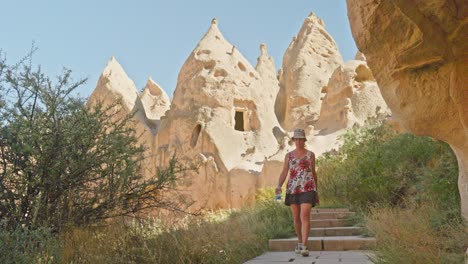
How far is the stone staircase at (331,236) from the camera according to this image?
6746 mm

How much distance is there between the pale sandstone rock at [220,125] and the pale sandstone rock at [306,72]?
3118mm

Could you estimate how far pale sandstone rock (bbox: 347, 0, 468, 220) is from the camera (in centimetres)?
396

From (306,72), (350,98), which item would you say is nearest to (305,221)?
(350,98)

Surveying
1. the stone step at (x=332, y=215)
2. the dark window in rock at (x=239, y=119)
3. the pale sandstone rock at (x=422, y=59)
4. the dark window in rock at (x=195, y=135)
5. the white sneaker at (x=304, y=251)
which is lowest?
the white sneaker at (x=304, y=251)

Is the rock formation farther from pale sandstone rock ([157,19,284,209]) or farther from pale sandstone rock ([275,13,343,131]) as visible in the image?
pale sandstone rock ([275,13,343,131])

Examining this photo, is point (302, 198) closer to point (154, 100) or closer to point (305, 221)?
point (305, 221)

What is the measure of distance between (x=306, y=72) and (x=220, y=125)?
32.3ft

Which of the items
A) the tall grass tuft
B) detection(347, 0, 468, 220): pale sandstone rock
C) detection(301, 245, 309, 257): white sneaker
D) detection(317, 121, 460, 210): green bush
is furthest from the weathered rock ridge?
detection(347, 0, 468, 220): pale sandstone rock

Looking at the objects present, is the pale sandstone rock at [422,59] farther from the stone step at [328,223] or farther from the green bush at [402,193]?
the stone step at [328,223]

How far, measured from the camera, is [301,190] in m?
6.05

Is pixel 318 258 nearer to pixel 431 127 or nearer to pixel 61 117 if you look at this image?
pixel 431 127

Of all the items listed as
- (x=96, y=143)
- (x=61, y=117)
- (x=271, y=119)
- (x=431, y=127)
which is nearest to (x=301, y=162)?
(x=431, y=127)

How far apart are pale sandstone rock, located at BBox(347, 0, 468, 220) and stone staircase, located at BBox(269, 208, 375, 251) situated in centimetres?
165

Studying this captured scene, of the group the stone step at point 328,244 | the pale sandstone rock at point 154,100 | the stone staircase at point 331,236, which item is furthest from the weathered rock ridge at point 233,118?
the stone step at point 328,244
